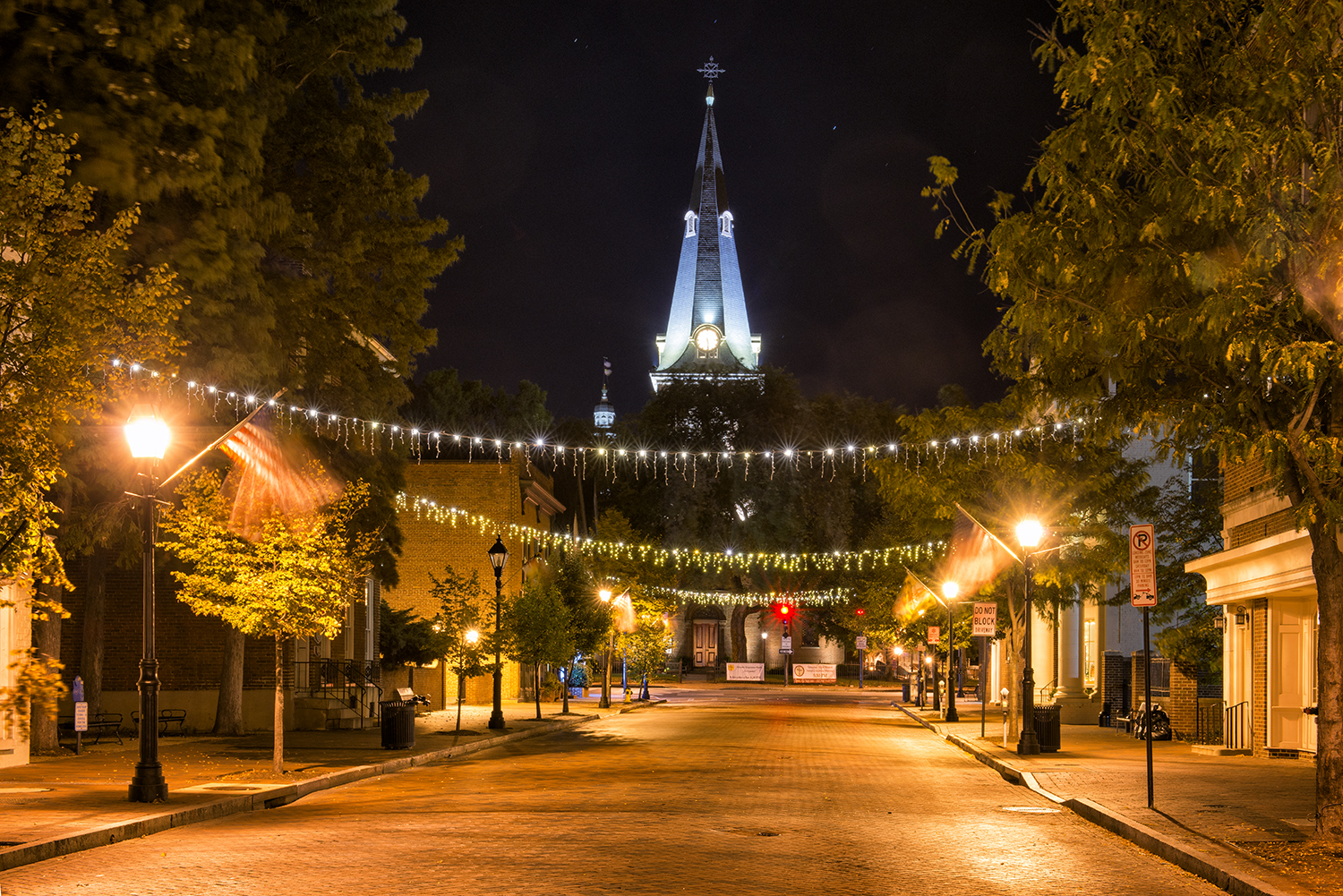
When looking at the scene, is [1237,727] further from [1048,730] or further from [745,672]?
[745,672]

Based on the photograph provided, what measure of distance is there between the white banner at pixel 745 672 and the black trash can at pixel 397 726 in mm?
58385

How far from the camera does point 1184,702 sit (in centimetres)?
3033

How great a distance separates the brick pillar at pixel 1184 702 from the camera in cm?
3002

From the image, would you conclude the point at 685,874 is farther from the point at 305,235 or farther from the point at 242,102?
the point at 305,235

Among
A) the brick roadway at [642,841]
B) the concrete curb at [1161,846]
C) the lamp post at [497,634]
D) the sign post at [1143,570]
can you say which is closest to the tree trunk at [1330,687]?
the concrete curb at [1161,846]

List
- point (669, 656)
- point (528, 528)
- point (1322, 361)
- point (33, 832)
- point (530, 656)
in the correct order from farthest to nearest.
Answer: point (669, 656) < point (528, 528) < point (530, 656) < point (33, 832) < point (1322, 361)

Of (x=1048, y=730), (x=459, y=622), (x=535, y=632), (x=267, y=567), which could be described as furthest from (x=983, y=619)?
(x=267, y=567)

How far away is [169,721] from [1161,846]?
23123mm

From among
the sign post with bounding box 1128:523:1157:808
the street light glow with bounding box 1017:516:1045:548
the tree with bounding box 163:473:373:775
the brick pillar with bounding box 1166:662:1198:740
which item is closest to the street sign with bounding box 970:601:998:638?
the brick pillar with bounding box 1166:662:1198:740

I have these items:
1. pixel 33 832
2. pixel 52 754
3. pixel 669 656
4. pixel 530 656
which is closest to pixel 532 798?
pixel 33 832

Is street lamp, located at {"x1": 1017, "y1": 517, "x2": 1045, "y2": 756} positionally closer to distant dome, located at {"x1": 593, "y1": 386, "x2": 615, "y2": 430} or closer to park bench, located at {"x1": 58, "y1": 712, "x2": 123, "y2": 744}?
park bench, located at {"x1": 58, "y1": 712, "x2": 123, "y2": 744}

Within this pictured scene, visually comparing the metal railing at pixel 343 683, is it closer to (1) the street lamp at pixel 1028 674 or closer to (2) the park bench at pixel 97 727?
(2) the park bench at pixel 97 727

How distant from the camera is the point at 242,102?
20812 millimetres

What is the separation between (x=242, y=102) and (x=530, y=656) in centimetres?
1979
